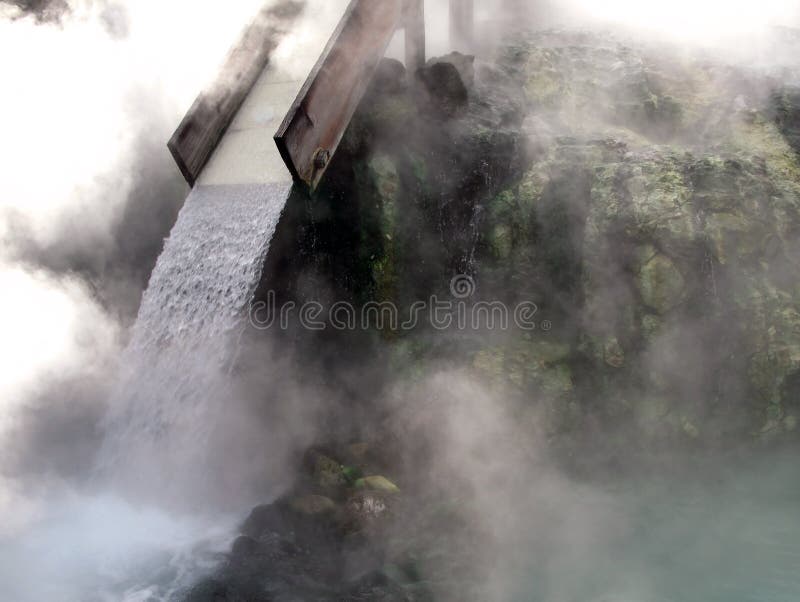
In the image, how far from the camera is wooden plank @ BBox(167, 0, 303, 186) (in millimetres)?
7180

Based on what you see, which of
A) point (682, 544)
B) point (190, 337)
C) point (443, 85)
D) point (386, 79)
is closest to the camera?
point (682, 544)

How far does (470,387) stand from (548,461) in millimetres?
1117

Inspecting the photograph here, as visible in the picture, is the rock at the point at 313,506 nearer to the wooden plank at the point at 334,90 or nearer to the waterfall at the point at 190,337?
the waterfall at the point at 190,337

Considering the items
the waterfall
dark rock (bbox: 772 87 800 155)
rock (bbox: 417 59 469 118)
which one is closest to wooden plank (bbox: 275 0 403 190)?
the waterfall

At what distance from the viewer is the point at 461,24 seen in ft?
30.0

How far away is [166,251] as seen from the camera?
7094mm

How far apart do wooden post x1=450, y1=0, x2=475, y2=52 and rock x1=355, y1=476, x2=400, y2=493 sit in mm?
6267

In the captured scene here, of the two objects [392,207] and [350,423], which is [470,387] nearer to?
[350,423]

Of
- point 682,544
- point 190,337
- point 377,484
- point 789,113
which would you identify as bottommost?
point 682,544

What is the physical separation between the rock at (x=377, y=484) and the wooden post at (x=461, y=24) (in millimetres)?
6267

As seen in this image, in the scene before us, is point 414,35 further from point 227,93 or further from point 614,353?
point 614,353

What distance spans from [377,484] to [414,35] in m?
5.25

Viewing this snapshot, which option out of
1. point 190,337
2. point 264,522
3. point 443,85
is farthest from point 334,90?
point 264,522

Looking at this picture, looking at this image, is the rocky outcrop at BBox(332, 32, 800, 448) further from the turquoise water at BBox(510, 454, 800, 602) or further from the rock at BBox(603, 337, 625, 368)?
the turquoise water at BBox(510, 454, 800, 602)
